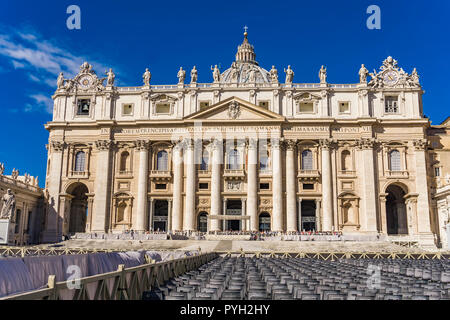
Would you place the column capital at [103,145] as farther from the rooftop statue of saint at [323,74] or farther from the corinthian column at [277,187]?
the rooftop statue of saint at [323,74]

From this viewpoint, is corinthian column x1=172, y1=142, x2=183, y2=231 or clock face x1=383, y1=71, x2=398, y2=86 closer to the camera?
corinthian column x1=172, y1=142, x2=183, y2=231

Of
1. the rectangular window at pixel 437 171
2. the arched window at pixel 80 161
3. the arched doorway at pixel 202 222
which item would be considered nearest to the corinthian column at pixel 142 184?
the arched doorway at pixel 202 222

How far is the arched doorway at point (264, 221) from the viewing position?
62.0m

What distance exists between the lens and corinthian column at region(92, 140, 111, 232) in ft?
204

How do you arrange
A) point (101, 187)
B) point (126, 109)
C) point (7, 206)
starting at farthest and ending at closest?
point (126, 109)
point (101, 187)
point (7, 206)

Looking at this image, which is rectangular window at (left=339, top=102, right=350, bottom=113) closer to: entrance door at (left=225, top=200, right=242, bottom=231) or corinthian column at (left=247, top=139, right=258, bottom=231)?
corinthian column at (left=247, top=139, right=258, bottom=231)

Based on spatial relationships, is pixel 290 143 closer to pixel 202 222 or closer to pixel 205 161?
pixel 205 161

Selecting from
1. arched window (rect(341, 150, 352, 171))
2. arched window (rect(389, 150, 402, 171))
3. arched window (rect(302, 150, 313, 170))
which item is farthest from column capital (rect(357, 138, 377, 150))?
arched window (rect(302, 150, 313, 170))

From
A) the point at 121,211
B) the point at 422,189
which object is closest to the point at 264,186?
the point at 121,211

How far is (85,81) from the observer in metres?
68.8

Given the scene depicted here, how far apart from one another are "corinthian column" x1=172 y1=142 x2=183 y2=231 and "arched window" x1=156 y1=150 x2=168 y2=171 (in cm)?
173

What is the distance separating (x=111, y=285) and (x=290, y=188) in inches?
2075

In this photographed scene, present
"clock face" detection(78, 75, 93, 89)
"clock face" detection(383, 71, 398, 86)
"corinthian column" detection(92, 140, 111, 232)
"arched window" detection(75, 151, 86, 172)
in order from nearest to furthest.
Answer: "corinthian column" detection(92, 140, 111, 232) < "clock face" detection(383, 71, 398, 86) < "arched window" detection(75, 151, 86, 172) < "clock face" detection(78, 75, 93, 89)
